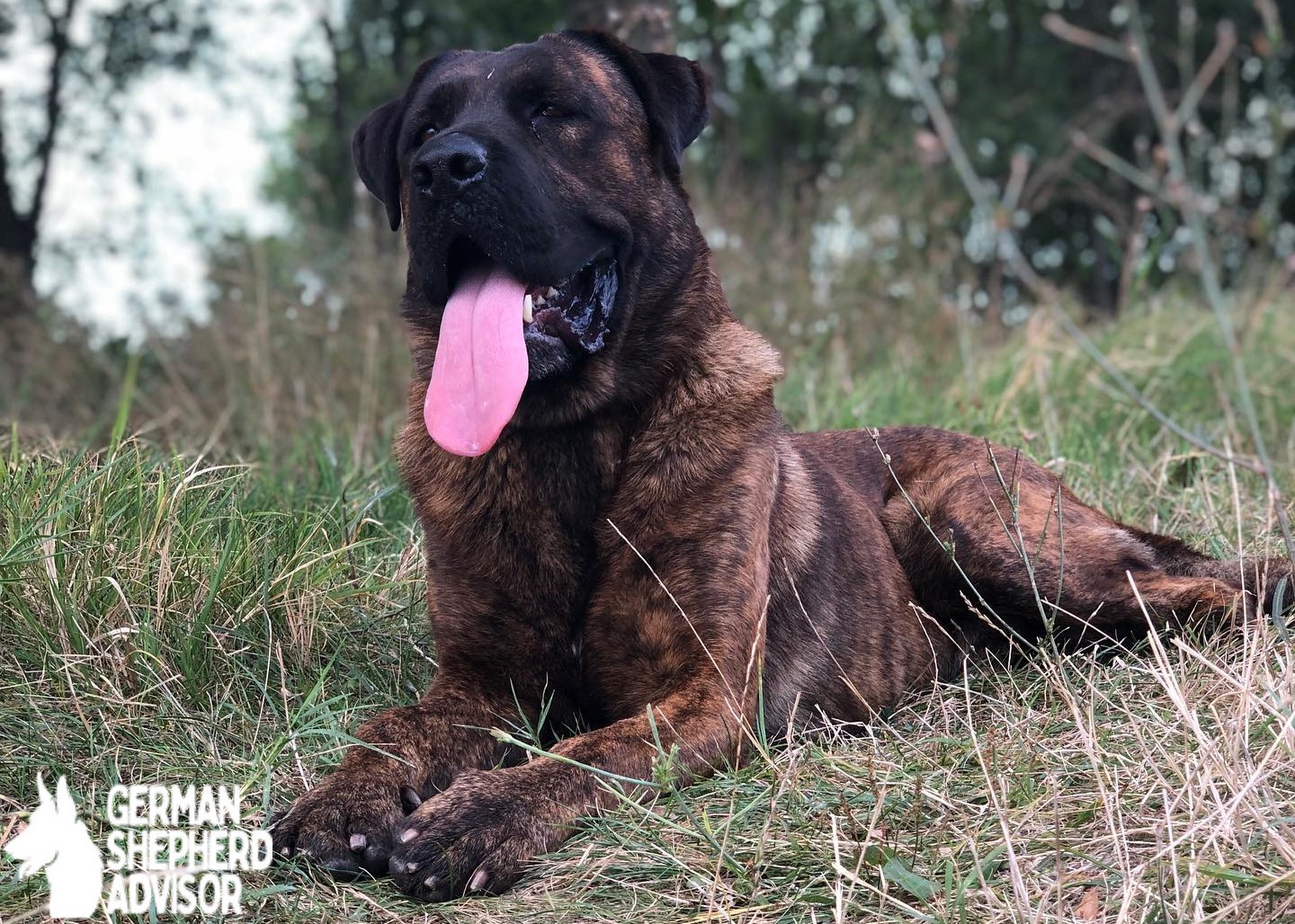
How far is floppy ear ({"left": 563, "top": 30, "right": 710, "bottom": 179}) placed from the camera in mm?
3531

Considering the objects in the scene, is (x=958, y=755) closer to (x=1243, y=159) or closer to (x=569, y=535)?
(x=569, y=535)

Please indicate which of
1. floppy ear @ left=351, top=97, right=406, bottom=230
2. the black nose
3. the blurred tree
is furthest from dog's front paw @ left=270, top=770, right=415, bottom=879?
the blurred tree

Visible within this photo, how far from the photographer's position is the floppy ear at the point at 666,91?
3531 mm

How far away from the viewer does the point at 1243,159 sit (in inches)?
619

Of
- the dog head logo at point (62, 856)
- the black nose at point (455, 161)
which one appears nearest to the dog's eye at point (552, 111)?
the black nose at point (455, 161)

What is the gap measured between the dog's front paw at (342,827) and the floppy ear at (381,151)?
5.48 ft

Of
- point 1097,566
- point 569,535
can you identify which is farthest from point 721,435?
point 1097,566

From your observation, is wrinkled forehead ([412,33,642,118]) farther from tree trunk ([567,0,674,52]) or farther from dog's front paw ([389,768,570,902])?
tree trunk ([567,0,674,52])

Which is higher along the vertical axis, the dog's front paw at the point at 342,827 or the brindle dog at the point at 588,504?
the brindle dog at the point at 588,504

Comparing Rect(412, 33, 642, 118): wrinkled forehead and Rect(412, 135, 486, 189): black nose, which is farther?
Rect(412, 33, 642, 118): wrinkled forehead

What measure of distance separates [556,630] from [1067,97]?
1440 centimetres

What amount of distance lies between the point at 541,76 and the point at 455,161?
1.65ft

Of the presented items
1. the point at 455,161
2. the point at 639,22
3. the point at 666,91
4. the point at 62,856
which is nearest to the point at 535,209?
the point at 455,161

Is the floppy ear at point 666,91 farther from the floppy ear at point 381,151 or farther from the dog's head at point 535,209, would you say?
the floppy ear at point 381,151
